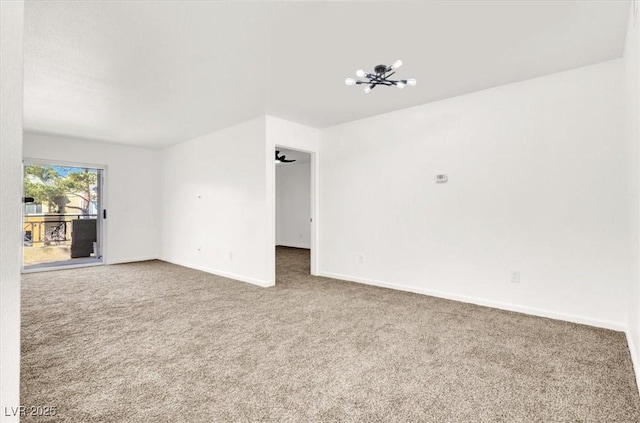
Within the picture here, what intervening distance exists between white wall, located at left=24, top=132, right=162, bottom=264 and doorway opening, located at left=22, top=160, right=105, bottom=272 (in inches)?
8.7

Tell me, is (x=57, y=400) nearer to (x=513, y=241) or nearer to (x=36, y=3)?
(x=36, y=3)

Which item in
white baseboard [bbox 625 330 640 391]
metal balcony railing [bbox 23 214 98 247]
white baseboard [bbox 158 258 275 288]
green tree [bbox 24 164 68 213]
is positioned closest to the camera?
white baseboard [bbox 625 330 640 391]

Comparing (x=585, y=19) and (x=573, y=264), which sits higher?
(x=585, y=19)

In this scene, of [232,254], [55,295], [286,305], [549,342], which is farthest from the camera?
[232,254]

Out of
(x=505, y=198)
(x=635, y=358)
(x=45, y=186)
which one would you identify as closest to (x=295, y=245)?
(x=45, y=186)

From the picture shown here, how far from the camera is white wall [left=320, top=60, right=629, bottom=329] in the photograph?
291 centimetres

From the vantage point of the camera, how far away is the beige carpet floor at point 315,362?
5.76 ft

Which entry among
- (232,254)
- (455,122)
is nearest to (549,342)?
(455,122)

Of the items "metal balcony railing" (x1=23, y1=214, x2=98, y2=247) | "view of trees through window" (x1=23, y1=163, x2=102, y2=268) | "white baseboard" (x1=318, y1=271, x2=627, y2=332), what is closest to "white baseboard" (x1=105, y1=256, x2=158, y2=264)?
"view of trees through window" (x1=23, y1=163, x2=102, y2=268)

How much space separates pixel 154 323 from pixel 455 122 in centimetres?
400

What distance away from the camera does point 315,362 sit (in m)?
2.28

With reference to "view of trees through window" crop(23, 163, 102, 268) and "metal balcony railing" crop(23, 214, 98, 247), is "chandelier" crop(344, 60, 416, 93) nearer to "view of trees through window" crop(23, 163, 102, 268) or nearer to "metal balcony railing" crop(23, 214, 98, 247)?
"view of trees through window" crop(23, 163, 102, 268)

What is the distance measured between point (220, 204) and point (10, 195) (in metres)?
4.55

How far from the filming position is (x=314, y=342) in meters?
2.62
